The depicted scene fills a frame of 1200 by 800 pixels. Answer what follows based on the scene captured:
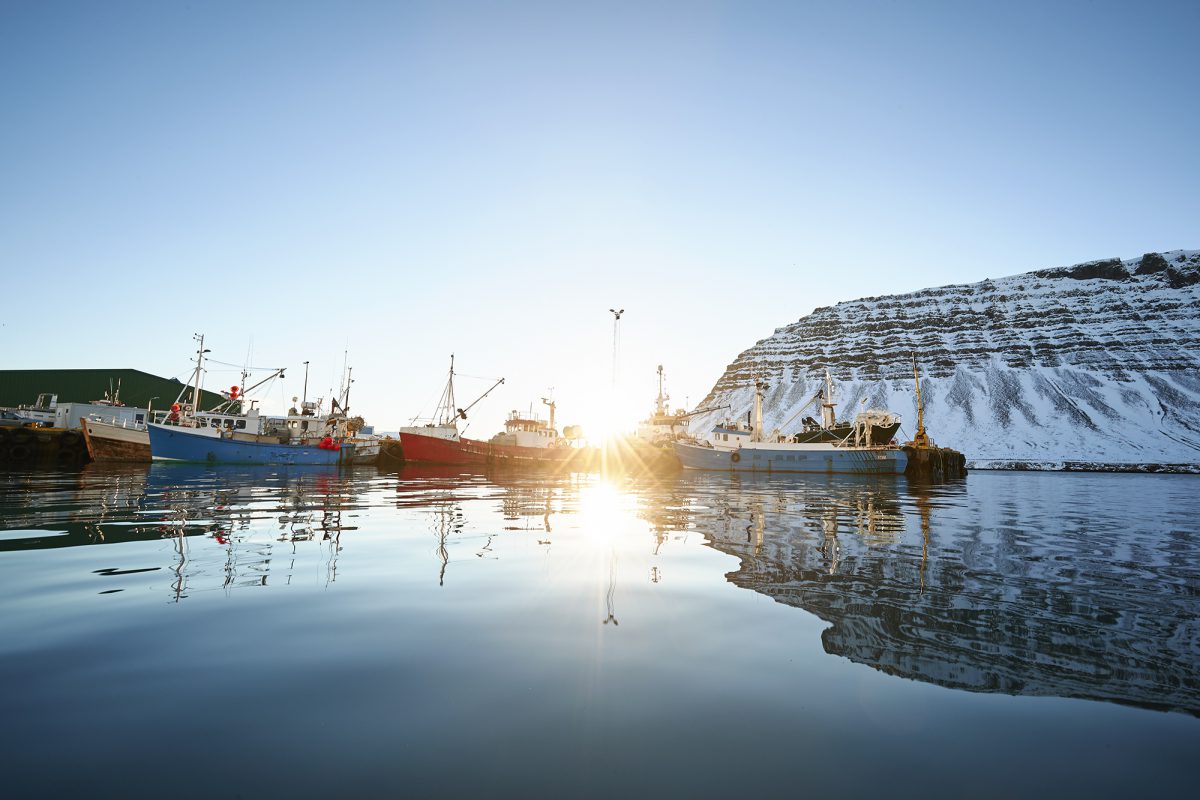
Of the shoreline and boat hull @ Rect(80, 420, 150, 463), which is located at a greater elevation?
boat hull @ Rect(80, 420, 150, 463)

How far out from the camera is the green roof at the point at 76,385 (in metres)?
62.9

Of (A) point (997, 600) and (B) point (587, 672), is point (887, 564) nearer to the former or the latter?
(A) point (997, 600)

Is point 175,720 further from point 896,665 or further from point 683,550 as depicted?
point 683,550

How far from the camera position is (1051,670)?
367 cm

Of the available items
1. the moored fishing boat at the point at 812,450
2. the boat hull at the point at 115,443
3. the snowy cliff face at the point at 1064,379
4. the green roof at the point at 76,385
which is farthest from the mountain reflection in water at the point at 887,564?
the snowy cliff face at the point at 1064,379

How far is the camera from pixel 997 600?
5523 mm

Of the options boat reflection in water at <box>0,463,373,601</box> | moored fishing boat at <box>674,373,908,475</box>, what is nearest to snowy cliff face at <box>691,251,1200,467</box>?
moored fishing boat at <box>674,373,908,475</box>

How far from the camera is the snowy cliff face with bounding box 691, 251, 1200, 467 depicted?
13488 cm

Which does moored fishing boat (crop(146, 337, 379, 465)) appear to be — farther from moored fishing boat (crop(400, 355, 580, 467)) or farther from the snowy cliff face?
the snowy cliff face

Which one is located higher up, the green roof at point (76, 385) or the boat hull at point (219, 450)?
the green roof at point (76, 385)

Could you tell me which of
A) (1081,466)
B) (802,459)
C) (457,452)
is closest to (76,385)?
(457,452)

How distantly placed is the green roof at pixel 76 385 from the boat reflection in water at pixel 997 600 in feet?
256

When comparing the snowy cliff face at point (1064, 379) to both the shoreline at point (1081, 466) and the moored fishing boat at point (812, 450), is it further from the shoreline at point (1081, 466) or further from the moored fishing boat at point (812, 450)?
the moored fishing boat at point (812, 450)

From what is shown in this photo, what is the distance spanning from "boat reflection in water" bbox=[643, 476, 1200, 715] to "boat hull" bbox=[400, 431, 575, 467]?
44701 millimetres
